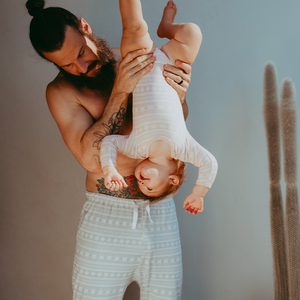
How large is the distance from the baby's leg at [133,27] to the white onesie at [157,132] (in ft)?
0.31

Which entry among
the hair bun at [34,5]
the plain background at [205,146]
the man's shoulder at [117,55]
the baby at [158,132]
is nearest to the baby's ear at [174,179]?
the baby at [158,132]

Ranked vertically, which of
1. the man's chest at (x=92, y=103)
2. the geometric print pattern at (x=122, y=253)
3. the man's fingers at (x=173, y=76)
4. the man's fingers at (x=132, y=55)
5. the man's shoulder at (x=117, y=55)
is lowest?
the geometric print pattern at (x=122, y=253)

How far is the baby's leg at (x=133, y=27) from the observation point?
2.88 feet

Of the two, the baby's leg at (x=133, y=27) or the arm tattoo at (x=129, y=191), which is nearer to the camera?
the baby's leg at (x=133, y=27)

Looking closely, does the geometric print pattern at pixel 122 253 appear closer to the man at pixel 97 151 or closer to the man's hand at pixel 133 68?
the man at pixel 97 151

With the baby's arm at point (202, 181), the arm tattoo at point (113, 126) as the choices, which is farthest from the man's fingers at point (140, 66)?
the baby's arm at point (202, 181)

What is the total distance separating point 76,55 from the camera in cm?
103

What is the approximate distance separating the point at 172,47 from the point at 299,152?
0.91m

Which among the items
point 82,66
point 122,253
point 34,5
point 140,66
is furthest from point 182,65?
point 122,253

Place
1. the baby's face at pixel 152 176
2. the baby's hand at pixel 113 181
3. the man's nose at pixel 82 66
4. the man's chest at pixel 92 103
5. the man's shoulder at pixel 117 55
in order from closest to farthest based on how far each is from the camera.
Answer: the baby's hand at pixel 113 181
the baby's face at pixel 152 176
the man's nose at pixel 82 66
the man's chest at pixel 92 103
the man's shoulder at pixel 117 55

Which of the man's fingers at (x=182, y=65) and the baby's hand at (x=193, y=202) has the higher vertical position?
the man's fingers at (x=182, y=65)

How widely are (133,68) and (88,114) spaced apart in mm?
299

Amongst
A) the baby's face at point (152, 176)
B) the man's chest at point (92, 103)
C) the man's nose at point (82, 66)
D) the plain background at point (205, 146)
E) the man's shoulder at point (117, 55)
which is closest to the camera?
the baby's face at point (152, 176)

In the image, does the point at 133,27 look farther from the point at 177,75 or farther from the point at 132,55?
the point at 177,75
